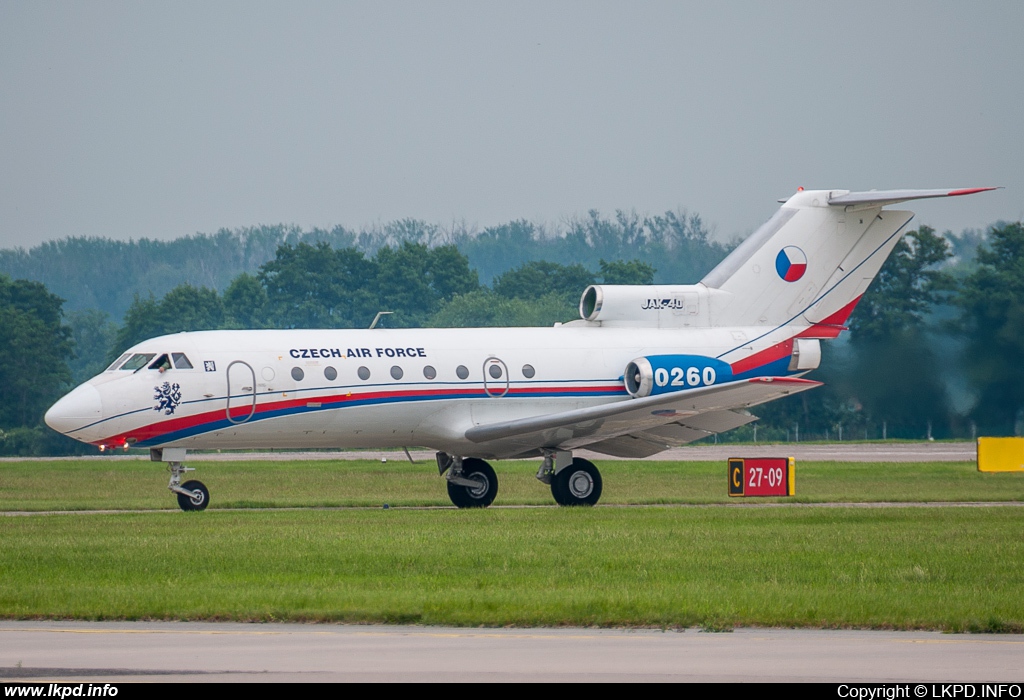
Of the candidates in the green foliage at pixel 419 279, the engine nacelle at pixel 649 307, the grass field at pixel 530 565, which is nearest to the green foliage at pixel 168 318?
the green foliage at pixel 419 279

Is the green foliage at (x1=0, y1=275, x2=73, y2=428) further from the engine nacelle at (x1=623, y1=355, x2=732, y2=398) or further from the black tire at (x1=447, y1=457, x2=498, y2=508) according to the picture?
the engine nacelle at (x1=623, y1=355, x2=732, y2=398)

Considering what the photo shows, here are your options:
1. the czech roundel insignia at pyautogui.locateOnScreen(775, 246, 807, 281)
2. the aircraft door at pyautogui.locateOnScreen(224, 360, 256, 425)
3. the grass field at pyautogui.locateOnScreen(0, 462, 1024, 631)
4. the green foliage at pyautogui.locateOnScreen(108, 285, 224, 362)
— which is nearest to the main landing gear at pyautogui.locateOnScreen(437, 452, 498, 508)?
the grass field at pyautogui.locateOnScreen(0, 462, 1024, 631)

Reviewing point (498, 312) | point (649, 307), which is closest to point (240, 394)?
point (649, 307)

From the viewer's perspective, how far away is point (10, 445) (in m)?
68.6

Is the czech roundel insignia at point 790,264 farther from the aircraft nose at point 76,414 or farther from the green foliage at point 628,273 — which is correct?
Result: the green foliage at point 628,273

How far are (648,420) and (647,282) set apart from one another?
222 ft

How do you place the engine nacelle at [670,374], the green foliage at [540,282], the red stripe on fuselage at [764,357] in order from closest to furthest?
1. the engine nacelle at [670,374]
2. the red stripe on fuselage at [764,357]
3. the green foliage at [540,282]

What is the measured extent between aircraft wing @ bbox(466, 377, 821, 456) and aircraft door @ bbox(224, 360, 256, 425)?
169 inches

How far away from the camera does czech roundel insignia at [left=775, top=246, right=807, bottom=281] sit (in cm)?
3259

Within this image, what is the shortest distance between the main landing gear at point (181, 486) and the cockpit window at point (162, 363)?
157 cm

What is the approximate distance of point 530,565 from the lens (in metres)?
18.1

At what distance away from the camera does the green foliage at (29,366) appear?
7662 centimetres

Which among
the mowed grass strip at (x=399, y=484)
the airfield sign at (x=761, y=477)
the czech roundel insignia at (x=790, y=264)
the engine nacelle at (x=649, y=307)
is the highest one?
the czech roundel insignia at (x=790, y=264)

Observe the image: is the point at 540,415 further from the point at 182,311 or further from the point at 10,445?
the point at 182,311
